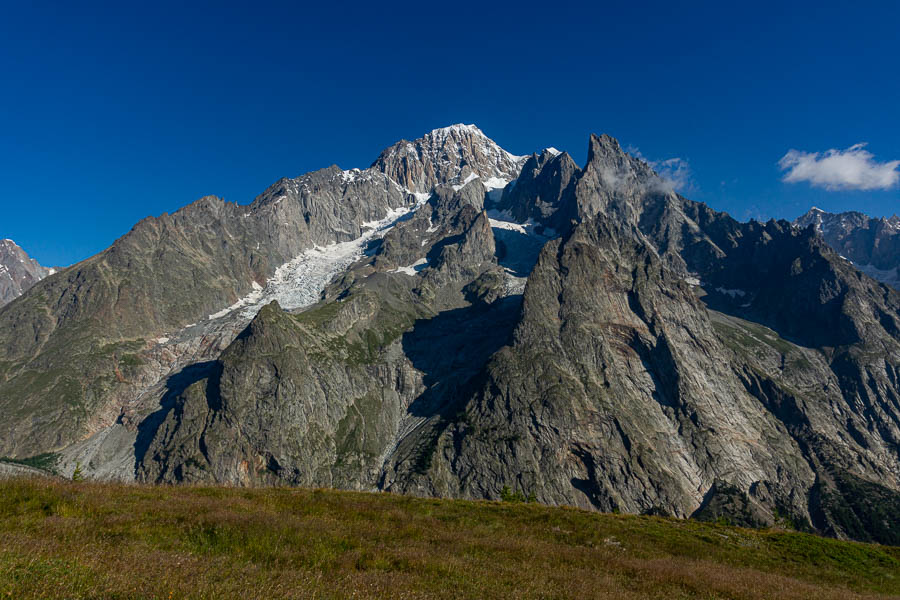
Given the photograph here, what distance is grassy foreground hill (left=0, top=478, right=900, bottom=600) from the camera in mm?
9883

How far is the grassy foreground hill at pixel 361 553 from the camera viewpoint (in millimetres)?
9883

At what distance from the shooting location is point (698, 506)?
178875 millimetres

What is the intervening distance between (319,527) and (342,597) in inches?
317

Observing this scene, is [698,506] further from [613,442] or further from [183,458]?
[183,458]

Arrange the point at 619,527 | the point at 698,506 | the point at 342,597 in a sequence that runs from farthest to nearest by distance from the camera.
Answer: the point at 698,506, the point at 619,527, the point at 342,597

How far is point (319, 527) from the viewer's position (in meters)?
17.4

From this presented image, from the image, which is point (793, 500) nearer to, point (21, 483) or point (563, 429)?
point (563, 429)

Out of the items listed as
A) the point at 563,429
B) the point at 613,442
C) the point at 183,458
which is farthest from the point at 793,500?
the point at 183,458

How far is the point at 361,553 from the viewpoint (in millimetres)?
14211

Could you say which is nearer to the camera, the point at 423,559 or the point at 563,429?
the point at 423,559

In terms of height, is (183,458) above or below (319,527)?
below

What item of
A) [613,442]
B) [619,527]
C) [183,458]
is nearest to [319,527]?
[619,527]

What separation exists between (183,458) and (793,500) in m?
257

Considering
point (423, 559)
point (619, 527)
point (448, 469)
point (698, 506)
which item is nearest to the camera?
point (423, 559)
